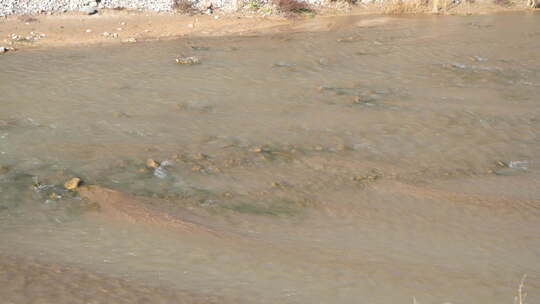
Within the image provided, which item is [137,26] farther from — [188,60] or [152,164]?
[152,164]

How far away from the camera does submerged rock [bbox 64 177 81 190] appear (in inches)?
238

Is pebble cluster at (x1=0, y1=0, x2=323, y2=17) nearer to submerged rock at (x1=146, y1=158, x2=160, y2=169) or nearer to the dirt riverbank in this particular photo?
the dirt riverbank

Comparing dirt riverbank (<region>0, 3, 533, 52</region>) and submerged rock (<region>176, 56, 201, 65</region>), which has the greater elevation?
dirt riverbank (<region>0, 3, 533, 52</region>)

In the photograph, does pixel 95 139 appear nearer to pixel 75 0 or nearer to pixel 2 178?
pixel 2 178

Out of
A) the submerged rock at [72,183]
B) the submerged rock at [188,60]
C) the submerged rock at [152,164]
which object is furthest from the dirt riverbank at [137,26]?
the submerged rock at [72,183]

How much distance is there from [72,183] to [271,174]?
1.92 metres

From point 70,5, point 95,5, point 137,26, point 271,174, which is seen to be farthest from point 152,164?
point 70,5

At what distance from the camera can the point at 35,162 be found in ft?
21.9

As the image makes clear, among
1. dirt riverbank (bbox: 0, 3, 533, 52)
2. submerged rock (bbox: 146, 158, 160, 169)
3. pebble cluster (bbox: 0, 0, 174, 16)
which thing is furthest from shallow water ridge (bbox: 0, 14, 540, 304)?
pebble cluster (bbox: 0, 0, 174, 16)

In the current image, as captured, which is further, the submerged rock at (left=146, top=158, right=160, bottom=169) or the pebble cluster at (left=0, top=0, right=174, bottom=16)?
the pebble cluster at (left=0, top=0, right=174, bottom=16)

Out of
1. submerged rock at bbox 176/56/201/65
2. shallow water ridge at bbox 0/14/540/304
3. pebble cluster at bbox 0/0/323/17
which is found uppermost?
pebble cluster at bbox 0/0/323/17

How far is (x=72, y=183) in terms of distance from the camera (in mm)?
6105

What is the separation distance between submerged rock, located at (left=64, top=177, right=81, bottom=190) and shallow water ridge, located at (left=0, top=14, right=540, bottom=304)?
68 mm

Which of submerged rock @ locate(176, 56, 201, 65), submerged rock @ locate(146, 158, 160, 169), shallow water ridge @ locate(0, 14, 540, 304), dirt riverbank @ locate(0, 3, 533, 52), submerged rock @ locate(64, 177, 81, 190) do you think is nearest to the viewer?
shallow water ridge @ locate(0, 14, 540, 304)
